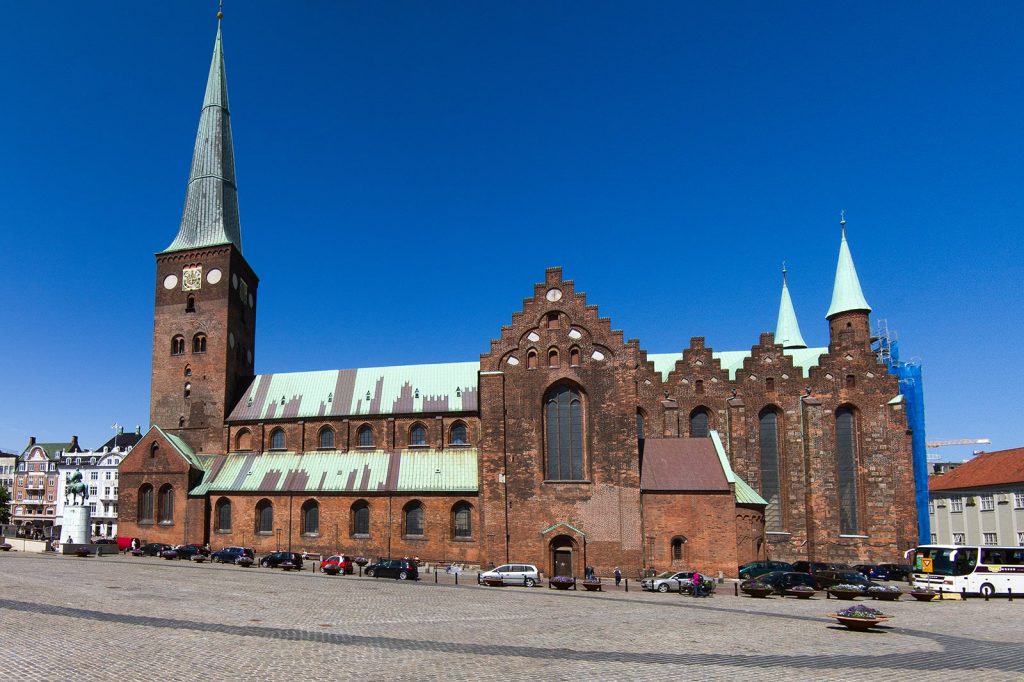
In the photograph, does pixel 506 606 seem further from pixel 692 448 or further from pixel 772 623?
pixel 692 448

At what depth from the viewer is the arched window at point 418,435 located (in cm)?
5822

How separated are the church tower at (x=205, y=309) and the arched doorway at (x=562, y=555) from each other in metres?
30.0

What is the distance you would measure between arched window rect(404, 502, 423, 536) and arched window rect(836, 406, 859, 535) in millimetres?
30524

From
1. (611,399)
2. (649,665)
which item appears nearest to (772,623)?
(649,665)

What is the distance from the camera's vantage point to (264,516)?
56469mm

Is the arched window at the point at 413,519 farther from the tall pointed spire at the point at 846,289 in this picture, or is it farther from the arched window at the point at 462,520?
the tall pointed spire at the point at 846,289

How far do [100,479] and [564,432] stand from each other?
83.9 metres

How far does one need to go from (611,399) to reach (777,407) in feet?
54.8

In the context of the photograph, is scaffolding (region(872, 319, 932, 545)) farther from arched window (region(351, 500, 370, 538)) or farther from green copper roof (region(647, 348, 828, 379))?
arched window (region(351, 500, 370, 538))

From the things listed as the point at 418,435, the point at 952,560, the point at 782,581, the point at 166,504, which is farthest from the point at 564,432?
the point at 166,504

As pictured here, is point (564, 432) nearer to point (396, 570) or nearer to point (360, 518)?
point (396, 570)

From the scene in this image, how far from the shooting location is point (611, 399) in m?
47.9

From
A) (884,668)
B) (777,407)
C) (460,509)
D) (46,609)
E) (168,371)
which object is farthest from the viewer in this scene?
(168,371)

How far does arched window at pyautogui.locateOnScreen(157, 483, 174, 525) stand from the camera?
57.3m
